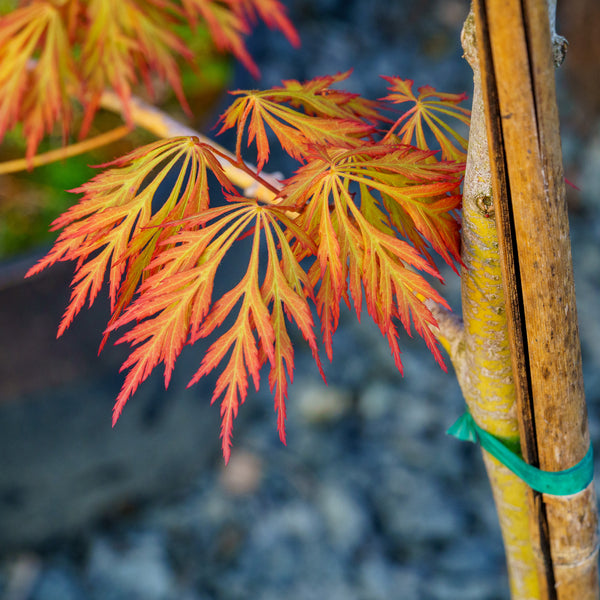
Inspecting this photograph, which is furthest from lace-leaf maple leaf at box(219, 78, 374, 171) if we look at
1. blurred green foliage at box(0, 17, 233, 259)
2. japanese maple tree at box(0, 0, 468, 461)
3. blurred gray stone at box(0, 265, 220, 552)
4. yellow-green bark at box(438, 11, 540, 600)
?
blurred green foliage at box(0, 17, 233, 259)

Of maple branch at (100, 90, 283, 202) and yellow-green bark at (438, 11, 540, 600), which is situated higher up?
maple branch at (100, 90, 283, 202)

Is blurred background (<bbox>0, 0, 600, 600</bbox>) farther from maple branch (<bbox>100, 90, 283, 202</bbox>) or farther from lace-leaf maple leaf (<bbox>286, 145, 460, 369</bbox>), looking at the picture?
lace-leaf maple leaf (<bbox>286, 145, 460, 369</bbox>)

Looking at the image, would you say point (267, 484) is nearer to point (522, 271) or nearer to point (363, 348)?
point (363, 348)

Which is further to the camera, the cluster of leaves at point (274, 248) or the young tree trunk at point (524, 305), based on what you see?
the cluster of leaves at point (274, 248)

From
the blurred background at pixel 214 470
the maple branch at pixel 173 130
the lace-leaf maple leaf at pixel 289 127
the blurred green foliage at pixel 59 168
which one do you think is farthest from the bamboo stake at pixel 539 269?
the blurred green foliage at pixel 59 168

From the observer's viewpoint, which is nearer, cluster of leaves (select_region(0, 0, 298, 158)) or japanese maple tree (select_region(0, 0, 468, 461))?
japanese maple tree (select_region(0, 0, 468, 461))

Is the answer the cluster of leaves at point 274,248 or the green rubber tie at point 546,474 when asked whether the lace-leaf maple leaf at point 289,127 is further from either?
the green rubber tie at point 546,474

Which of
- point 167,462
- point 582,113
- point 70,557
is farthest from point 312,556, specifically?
point 582,113
